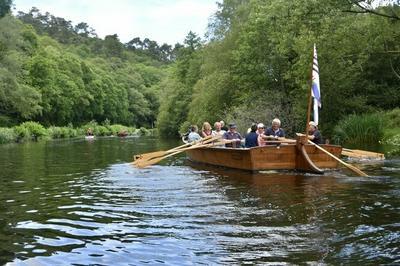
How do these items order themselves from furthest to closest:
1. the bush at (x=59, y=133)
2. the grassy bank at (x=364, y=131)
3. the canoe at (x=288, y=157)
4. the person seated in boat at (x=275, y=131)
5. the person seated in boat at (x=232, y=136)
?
the bush at (x=59, y=133), the grassy bank at (x=364, y=131), the person seated in boat at (x=232, y=136), the person seated in boat at (x=275, y=131), the canoe at (x=288, y=157)

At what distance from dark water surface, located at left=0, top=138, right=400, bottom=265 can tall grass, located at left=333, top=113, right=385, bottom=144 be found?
12.9 metres

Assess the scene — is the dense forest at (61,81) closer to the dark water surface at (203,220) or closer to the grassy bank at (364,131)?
the grassy bank at (364,131)

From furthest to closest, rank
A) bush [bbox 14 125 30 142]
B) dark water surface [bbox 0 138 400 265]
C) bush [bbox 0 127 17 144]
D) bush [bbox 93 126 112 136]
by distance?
bush [bbox 93 126 112 136] → bush [bbox 14 125 30 142] → bush [bbox 0 127 17 144] → dark water surface [bbox 0 138 400 265]

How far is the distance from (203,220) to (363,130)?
20818 mm

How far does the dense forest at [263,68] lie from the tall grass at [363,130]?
8.11ft

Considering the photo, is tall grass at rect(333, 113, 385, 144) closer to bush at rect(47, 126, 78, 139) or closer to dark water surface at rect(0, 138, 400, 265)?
dark water surface at rect(0, 138, 400, 265)

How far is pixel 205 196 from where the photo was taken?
11.3 m

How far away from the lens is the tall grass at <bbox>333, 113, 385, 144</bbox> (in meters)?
27.4

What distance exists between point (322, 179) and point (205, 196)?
4.14m

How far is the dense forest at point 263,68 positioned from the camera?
67.8 ft

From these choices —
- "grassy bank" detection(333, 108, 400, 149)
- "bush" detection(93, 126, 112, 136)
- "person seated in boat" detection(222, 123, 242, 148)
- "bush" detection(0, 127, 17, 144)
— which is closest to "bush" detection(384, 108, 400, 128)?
"grassy bank" detection(333, 108, 400, 149)

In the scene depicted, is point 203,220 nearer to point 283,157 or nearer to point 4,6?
point 283,157

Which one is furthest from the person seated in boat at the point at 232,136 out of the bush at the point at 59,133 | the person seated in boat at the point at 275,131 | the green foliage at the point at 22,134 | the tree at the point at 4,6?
the tree at the point at 4,6

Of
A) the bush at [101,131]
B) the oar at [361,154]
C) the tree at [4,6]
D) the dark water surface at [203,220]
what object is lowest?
the dark water surface at [203,220]
